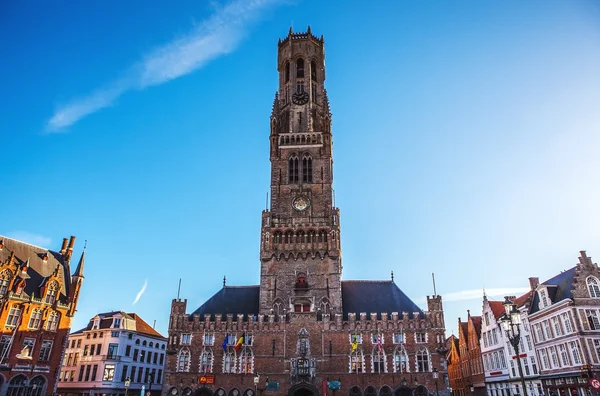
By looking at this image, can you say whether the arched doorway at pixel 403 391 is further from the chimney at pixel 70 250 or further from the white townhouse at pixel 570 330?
the chimney at pixel 70 250

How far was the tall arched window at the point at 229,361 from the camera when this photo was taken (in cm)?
5075

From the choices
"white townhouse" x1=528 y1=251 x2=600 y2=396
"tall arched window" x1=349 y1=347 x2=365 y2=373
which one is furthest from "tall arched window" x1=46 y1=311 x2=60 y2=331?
"white townhouse" x1=528 y1=251 x2=600 y2=396

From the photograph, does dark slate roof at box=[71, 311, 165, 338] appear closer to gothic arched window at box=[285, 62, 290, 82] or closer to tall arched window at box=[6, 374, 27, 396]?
tall arched window at box=[6, 374, 27, 396]

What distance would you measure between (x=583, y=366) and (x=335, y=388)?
25275 millimetres

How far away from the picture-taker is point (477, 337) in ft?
203

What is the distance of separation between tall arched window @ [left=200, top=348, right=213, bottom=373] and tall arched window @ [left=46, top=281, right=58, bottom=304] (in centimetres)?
1992

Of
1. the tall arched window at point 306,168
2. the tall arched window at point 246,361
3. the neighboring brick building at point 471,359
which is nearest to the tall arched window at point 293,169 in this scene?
the tall arched window at point 306,168

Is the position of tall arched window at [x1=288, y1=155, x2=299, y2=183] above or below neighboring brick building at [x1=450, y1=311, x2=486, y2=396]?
above

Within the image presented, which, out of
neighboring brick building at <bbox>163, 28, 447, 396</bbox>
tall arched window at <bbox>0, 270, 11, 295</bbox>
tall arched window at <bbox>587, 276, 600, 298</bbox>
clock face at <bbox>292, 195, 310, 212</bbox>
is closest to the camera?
tall arched window at <bbox>587, 276, 600, 298</bbox>

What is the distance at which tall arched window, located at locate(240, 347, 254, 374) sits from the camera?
50.5 m

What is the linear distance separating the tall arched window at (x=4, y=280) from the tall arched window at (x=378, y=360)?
4339 centimetres

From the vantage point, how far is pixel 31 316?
49.1 metres

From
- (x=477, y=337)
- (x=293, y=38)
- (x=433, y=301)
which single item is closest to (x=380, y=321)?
(x=433, y=301)

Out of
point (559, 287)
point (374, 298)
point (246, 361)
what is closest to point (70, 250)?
point (246, 361)
